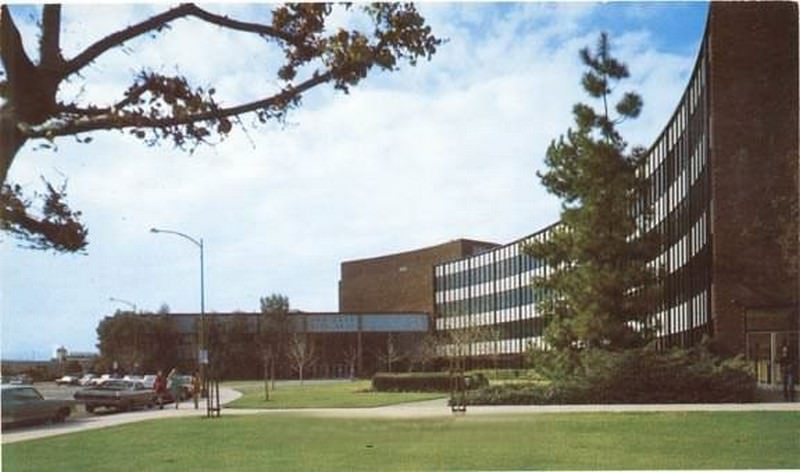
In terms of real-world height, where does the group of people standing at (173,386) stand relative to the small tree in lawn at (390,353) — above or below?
below

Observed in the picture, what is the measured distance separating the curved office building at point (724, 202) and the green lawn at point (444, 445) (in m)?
1.40

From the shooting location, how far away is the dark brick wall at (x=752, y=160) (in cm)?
1012

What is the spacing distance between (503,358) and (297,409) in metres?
3.58

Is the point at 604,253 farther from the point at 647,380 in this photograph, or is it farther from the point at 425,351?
the point at 425,351

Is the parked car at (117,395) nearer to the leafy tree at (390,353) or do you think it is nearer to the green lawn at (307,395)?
the green lawn at (307,395)

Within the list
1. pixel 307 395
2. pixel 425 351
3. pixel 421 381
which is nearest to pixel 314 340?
pixel 307 395

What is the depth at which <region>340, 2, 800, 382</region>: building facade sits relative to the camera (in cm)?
1048

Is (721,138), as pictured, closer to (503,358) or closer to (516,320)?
(516,320)

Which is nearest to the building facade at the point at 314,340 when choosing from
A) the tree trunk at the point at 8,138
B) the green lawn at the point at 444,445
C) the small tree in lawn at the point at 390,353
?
the small tree in lawn at the point at 390,353

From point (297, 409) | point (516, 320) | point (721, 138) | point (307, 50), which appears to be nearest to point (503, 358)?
point (516, 320)

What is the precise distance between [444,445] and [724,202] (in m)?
4.99

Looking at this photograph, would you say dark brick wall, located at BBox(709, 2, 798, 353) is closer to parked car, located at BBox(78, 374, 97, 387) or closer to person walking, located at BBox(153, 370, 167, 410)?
person walking, located at BBox(153, 370, 167, 410)

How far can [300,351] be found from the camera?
37.0 ft

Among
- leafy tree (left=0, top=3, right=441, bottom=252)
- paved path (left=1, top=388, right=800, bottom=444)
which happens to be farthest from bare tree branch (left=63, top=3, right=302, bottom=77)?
paved path (left=1, top=388, right=800, bottom=444)
